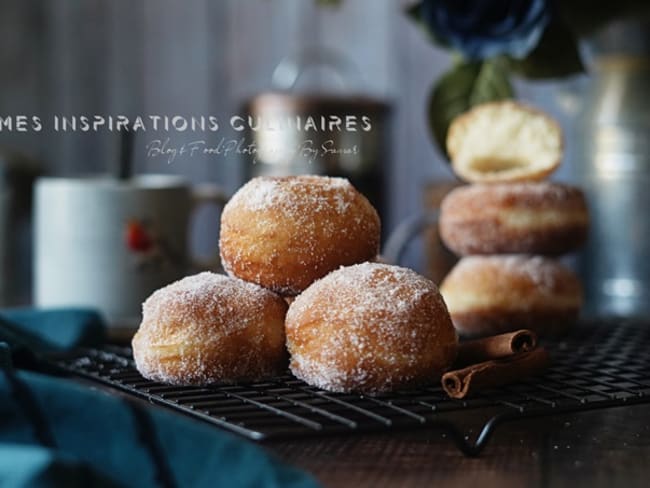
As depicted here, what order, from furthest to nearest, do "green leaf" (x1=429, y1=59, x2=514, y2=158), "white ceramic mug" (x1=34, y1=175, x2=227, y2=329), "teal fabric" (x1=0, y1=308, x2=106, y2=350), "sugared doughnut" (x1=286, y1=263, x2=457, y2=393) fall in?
1. "green leaf" (x1=429, y1=59, x2=514, y2=158)
2. "white ceramic mug" (x1=34, y1=175, x2=227, y2=329)
3. "teal fabric" (x1=0, y1=308, x2=106, y2=350)
4. "sugared doughnut" (x1=286, y1=263, x2=457, y2=393)

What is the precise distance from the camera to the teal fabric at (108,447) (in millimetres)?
453

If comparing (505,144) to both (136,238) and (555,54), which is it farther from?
(136,238)

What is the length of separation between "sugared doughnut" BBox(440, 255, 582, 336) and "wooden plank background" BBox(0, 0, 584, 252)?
3.55ft

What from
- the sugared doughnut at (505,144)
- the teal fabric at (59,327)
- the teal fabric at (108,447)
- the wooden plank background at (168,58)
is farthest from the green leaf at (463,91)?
the wooden plank background at (168,58)

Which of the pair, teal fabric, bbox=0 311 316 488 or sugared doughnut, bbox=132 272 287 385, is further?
sugared doughnut, bbox=132 272 287 385

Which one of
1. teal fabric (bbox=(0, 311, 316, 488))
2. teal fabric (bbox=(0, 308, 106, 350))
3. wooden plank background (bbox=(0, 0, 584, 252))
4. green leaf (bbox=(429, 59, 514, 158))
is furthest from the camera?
wooden plank background (bbox=(0, 0, 584, 252))

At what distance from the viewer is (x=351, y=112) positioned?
1.64m

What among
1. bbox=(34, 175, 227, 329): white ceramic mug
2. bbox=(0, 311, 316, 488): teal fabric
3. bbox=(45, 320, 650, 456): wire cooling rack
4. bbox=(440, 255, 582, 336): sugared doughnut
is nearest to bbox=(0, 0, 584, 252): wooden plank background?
bbox=(34, 175, 227, 329): white ceramic mug

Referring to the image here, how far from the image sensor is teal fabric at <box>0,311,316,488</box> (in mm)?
453

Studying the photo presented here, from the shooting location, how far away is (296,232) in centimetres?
65

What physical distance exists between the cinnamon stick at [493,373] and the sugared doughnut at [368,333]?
2 centimetres

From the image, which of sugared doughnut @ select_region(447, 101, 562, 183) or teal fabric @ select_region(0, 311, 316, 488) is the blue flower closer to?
sugared doughnut @ select_region(447, 101, 562, 183)

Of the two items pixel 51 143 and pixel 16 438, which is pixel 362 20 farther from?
pixel 16 438

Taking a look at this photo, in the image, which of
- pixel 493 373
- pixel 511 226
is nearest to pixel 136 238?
pixel 511 226
